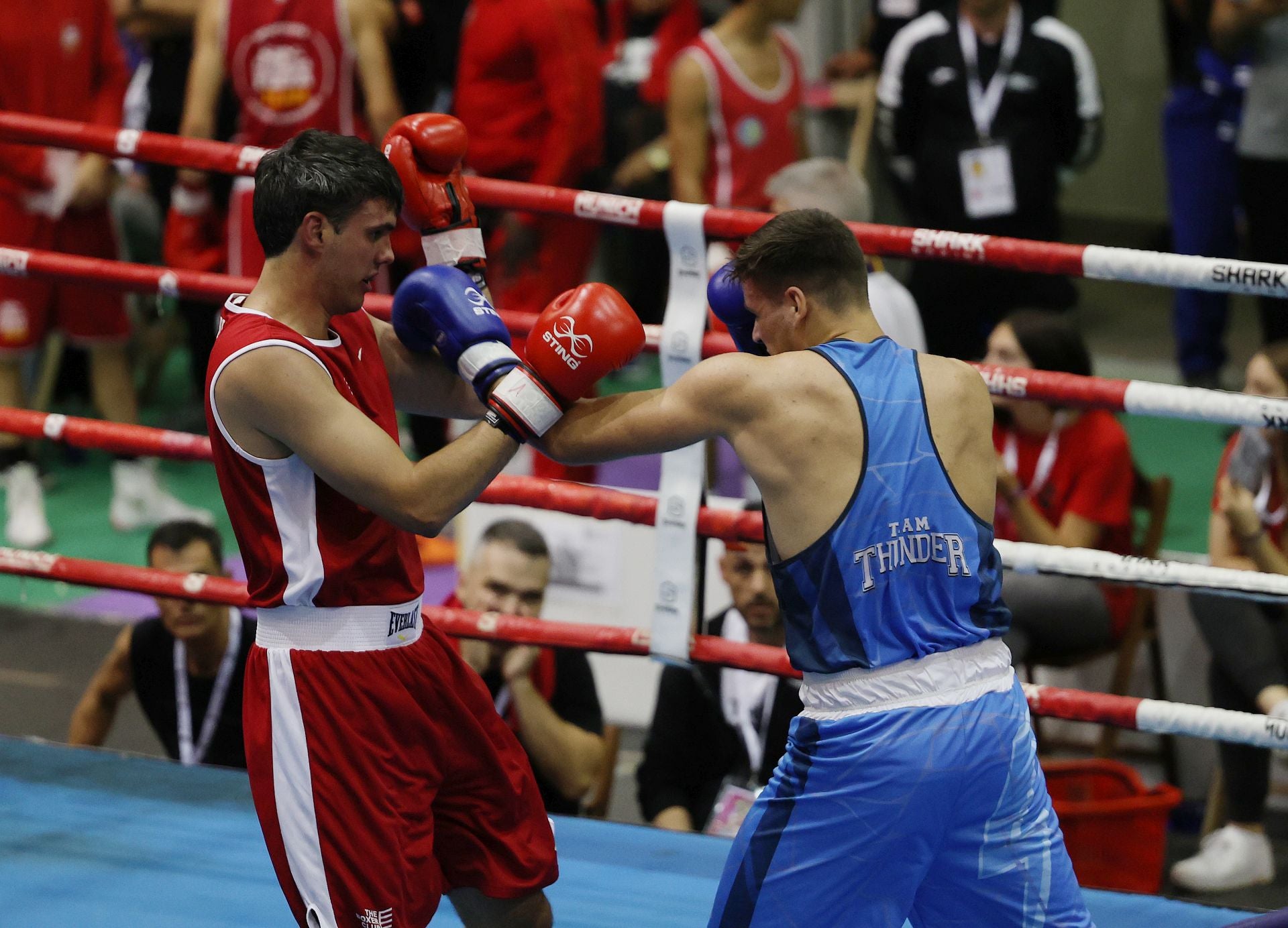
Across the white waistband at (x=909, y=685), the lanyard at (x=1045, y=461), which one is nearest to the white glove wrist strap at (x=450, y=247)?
the white waistband at (x=909, y=685)

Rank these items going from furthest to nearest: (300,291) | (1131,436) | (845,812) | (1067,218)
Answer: (1067,218) < (1131,436) < (300,291) < (845,812)

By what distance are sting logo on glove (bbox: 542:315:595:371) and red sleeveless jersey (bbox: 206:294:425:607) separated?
0.99ft

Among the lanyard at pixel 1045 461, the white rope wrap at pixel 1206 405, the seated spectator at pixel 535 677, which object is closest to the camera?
the white rope wrap at pixel 1206 405

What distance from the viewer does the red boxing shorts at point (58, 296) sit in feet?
20.2

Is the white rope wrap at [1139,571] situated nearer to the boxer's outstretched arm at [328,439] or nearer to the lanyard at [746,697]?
the lanyard at [746,697]

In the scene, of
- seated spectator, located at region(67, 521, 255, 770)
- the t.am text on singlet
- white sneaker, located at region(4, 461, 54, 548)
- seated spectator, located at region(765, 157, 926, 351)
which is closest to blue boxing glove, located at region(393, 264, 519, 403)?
the t.am text on singlet

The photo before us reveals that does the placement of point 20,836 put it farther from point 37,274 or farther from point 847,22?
point 847,22

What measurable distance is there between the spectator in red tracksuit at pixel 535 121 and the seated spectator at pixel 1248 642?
2275 millimetres

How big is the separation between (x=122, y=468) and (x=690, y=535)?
4178 mm

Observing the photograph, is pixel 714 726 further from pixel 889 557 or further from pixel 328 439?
pixel 328 439

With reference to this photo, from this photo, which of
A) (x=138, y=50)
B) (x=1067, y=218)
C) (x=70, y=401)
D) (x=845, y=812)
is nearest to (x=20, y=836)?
(x=845, y=812)

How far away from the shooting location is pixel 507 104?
615cm

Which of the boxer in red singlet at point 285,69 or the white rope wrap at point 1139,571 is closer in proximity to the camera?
the white rope wrap at point 1139,571

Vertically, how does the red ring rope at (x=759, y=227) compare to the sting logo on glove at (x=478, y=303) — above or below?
above
